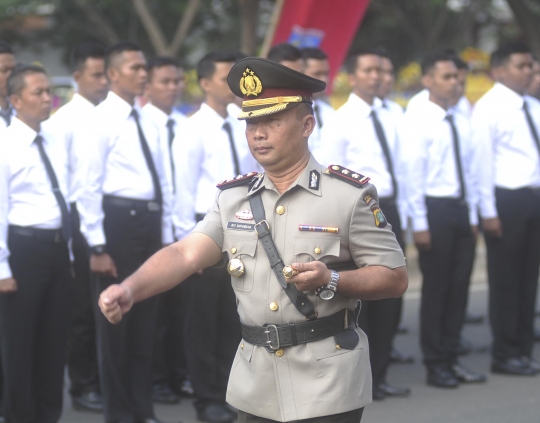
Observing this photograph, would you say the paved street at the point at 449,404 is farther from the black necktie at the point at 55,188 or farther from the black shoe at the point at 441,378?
the black necktie at the point at 55,188

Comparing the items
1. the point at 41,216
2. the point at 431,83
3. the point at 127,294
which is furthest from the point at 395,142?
the point at 127,294

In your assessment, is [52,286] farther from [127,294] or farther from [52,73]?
[52,73]

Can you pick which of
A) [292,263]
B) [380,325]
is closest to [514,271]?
[380,325]

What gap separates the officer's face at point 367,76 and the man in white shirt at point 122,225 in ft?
5.69

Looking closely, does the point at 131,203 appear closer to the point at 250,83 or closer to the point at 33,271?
the point at 33,271

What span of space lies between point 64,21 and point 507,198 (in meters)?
24.7

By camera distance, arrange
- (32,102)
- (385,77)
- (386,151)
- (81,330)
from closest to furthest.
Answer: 1. (32,102)
2. (386,151)
3. (81,330)
4. (385,77)

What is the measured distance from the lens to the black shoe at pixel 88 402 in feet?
20.6

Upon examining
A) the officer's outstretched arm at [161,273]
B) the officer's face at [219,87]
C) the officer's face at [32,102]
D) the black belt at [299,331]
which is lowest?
the black belt at [299,331]

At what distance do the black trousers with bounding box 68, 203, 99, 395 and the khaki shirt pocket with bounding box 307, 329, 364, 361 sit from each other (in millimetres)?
3521

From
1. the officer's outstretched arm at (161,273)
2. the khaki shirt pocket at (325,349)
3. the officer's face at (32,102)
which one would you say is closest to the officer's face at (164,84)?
the officer's face at (32,102)

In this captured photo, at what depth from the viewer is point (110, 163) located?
18.6 ft

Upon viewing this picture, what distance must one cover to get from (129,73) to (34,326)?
1.78 m

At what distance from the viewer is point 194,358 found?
235 inches
